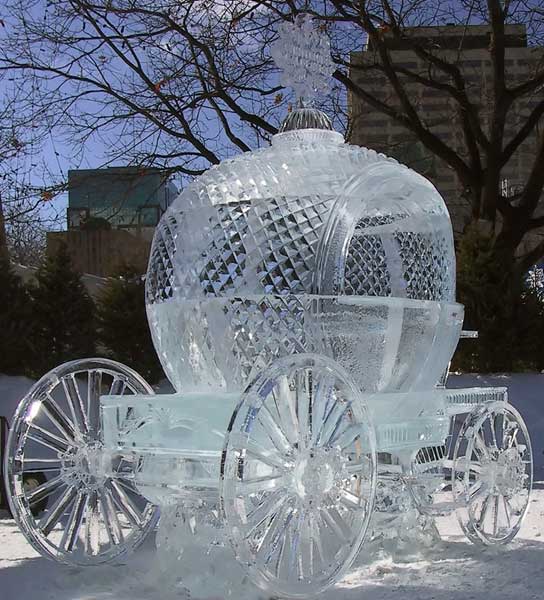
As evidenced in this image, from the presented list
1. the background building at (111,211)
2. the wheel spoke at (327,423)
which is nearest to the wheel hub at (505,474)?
the wheel spoke at (327,423)

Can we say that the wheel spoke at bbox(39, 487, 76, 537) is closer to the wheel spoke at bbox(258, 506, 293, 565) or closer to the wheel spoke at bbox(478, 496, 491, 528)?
the wheel spoke at bbox(258, 506, 293, 565)

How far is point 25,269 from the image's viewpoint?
13828 millimetres

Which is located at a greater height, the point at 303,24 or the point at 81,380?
the point at 303,24

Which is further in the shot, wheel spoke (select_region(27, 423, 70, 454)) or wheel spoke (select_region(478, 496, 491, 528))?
wheel spoke (select_region(478, 496, 491, 528))

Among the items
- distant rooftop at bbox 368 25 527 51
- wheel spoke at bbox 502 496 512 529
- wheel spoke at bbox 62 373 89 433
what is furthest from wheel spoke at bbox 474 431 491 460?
distant rooftop at bbox 368 25 527 51

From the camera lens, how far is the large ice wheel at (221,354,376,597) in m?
3.31

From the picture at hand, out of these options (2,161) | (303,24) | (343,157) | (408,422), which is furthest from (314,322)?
(2,161)

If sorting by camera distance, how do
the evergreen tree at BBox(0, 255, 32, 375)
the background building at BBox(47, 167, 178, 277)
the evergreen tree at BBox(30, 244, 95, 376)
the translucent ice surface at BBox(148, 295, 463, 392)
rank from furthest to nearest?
the background building at BBox(47, 167, 178, 277) < the evergreen tree at BBox(30, 244, 95, 376) < the evergreen tree at BBox(0, 255, 32, 375) < the translucent ice surface at BBox(148, 295, 463, 392)

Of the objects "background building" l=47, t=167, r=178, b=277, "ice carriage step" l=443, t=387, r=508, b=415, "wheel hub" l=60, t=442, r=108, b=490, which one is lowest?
"wheel hub" l=60, t=442, r=108, b=490

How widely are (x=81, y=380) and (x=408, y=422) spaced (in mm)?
6110

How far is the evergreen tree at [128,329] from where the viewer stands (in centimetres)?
1014

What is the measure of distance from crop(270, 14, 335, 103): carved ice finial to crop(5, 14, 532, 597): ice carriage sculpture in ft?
0.04

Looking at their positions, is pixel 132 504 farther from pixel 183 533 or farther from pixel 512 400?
pixel 512 400

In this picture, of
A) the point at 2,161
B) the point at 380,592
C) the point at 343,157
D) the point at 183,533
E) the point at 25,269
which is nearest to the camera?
the point at 380,592
